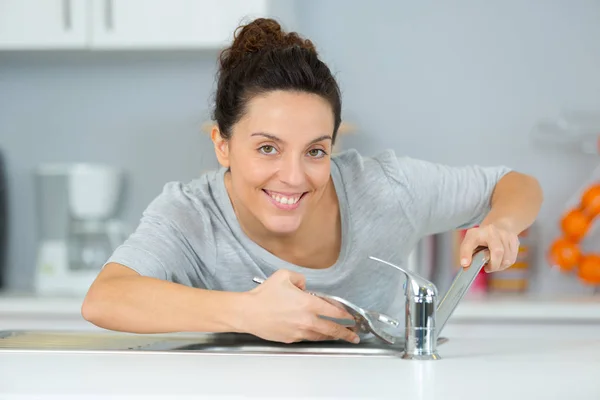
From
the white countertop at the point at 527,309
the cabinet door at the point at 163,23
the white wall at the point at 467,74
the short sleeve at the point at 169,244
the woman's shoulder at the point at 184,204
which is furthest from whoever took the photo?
the white wall at the point at 467,74

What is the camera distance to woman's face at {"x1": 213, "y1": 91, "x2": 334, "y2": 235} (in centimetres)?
148

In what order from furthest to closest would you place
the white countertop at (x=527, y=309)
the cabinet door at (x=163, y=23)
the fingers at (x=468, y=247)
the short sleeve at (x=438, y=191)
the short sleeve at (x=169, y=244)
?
the cabinet door at (x=163, y=23), the white countertop at (x=527, y=309), the short sleeve at (x=438, y=191), the short sleeve at (x=169, y=244), the fingers at (x=468, y=247)

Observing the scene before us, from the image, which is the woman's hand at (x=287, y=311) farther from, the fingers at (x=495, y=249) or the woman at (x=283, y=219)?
the fingers at (x=495, y=249)

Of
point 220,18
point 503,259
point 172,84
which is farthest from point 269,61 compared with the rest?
point 172,84

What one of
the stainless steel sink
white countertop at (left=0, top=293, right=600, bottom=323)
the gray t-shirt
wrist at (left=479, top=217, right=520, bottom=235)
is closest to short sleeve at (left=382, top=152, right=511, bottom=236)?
the gray t-shirt

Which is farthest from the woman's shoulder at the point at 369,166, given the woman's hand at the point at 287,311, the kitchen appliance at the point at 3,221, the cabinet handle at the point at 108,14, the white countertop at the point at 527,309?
the kitchen appliance at the point at 3,221

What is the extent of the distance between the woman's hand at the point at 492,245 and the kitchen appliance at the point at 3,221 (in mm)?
2119

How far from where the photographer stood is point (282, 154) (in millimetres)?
1490

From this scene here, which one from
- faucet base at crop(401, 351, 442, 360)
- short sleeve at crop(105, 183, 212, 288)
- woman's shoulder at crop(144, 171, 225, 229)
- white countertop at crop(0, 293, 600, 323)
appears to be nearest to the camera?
faucet base at crop(401, 351, 442, 360)

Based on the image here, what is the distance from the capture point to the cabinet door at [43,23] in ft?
9.01

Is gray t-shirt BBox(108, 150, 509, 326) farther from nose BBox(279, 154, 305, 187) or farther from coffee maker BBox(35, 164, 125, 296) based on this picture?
coffee maker BBox(35, 164, 125, 296)

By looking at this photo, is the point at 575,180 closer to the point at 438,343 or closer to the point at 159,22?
the point at 159,22

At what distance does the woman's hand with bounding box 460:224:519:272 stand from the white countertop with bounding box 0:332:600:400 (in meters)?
0.13

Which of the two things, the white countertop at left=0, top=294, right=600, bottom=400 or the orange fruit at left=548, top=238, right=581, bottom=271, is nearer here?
the white countertop at left=0, top=294, right=600, bottom=400
